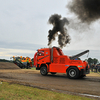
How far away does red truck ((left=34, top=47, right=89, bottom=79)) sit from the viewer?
35.6ft

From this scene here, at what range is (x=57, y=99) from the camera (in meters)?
4.68

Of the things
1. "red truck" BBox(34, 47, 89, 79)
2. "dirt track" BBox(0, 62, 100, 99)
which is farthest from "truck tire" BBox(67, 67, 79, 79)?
"dirt track" BBox(0, 62, 100, 99)

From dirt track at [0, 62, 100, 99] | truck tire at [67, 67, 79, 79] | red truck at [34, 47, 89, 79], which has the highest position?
red truck at [34, 47, 89, 79]

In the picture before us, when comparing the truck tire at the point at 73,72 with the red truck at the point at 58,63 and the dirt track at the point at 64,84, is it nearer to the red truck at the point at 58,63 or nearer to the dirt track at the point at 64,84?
the red truck at the point at 58,63

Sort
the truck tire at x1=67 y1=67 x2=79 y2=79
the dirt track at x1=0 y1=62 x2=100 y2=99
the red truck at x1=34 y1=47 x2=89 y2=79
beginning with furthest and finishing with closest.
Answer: the red truck at x1=34 y1=47 x2=89 y2=79, the truck tire at x1=67 y1=67 x2=79 y2=79, the dirt track at x1=0 y1=62 x2=100 y2=99

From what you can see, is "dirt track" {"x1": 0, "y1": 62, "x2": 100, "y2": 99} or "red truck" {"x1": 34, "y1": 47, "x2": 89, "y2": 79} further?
"red truck" {"x1": 34, "y1": 47, "x2": 89, "y2": 79}

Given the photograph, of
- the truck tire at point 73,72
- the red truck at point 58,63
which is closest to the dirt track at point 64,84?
the truck tire at point 73,72

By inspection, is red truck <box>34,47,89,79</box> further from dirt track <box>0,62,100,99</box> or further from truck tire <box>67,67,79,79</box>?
dirt track <box>0,62,100,99</box>

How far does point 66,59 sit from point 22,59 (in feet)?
61.9

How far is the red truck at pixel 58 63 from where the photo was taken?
35.6ft

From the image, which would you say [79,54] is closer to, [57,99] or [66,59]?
[66,59]

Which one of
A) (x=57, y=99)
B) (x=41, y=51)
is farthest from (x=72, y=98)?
(x=41, y=51)

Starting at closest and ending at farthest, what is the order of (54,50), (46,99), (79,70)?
1. (46,99)
2. (79,70)
3. (54,50)

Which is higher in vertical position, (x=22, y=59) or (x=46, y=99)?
(x=22, y=59)
